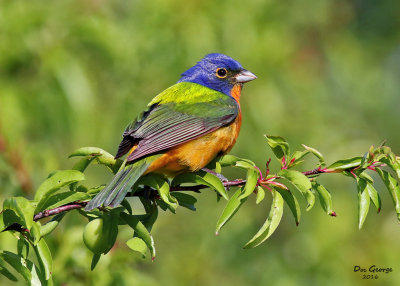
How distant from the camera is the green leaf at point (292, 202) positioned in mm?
2714

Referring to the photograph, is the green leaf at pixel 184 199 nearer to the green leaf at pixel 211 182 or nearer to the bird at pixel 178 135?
the green leaf at pixel 211 182

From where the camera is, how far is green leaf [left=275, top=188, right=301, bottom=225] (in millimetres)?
2714

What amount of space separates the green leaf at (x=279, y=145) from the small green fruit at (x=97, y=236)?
0.85 meters

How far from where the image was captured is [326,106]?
788cm

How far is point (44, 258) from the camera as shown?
2475 mm

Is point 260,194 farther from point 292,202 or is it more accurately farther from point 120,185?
point 120,185

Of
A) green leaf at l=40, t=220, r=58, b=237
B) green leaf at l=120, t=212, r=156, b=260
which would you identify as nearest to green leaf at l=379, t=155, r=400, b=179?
green leaf at l=120, t=212, r=156, b=260

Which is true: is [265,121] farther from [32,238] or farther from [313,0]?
[32,238]

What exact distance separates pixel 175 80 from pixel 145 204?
3.24 metres

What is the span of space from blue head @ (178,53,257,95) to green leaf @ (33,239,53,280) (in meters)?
2.63

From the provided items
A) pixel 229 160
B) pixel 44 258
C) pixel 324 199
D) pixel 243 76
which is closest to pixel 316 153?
pixel 324 199

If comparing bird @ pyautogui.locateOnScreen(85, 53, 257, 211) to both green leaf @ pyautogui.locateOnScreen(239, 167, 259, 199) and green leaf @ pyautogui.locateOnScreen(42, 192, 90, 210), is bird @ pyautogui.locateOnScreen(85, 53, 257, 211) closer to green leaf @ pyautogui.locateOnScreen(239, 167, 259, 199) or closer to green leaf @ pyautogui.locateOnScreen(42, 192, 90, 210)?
green leaf @ pyautogui.locateOnScreen(42, 192, 90, 210)

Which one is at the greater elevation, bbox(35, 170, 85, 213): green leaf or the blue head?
bbox(35, 170, 85, 213): green leaf

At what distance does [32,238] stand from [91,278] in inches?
63.6
